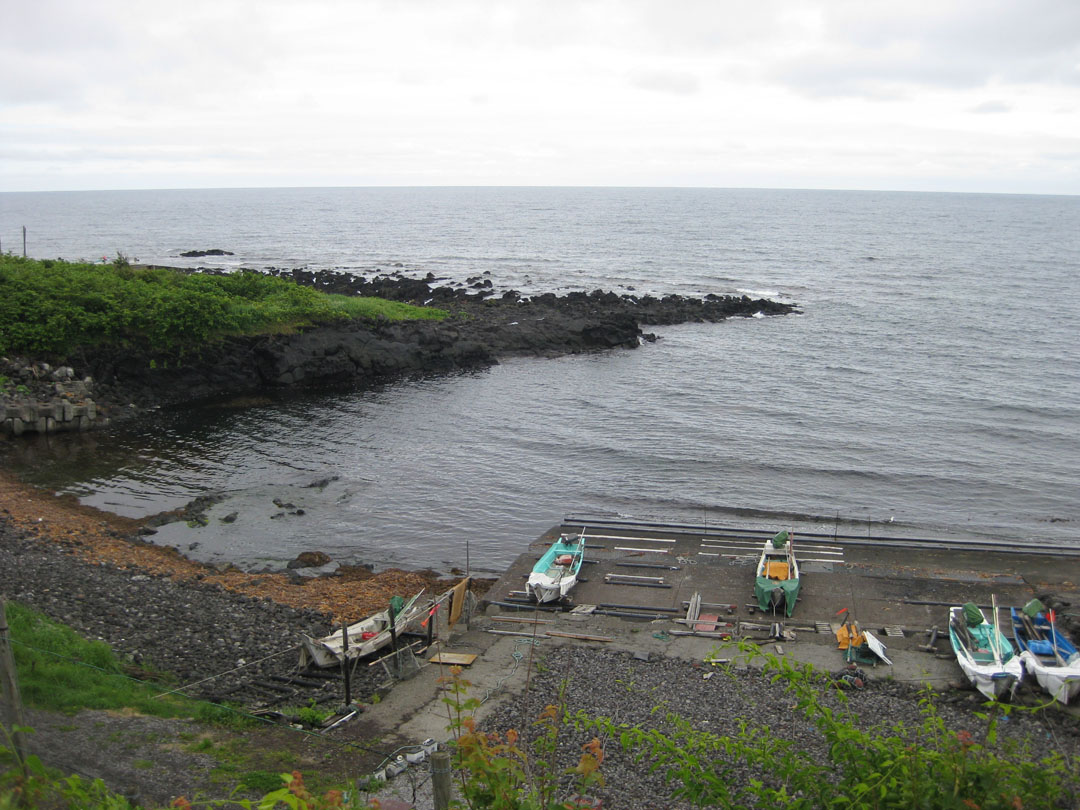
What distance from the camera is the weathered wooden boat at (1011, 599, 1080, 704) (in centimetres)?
1741

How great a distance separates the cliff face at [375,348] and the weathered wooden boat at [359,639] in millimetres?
26435

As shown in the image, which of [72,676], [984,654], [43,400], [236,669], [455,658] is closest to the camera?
[72,676]

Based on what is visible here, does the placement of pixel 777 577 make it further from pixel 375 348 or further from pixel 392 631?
pixel 375 348

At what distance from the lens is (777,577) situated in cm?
2358

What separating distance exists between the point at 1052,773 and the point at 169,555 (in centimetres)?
2652

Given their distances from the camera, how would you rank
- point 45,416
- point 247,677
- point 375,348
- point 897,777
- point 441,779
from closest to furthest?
point 897,777, point 441,779, point 247,677, point 45,416, point 375,348

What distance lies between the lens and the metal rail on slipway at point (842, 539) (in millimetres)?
27328

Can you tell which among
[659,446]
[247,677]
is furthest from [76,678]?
[659,446]

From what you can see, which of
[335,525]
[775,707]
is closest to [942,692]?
[775,707]

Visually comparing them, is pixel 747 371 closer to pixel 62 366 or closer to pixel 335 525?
pixel 335 525

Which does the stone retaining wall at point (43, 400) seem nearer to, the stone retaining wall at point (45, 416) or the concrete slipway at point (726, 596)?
the stone retaining wall at point (45, 416)

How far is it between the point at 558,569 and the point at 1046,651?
12016 mm

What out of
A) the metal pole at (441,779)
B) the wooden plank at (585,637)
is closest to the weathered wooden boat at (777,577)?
the wooden plank at (585,637)

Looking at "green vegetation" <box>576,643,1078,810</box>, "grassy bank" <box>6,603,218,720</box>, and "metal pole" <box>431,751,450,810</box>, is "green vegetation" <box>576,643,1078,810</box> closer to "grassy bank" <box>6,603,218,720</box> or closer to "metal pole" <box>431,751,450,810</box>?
"metal pole" <box>431,751,450,810</box>
